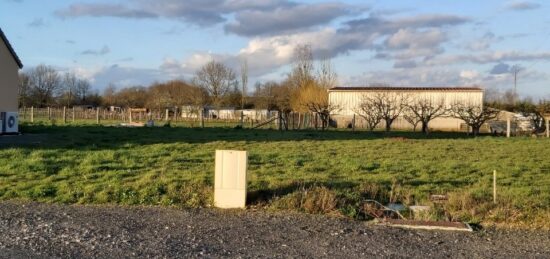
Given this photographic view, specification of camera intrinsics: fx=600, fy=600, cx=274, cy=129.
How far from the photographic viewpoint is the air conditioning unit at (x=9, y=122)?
26.1 m

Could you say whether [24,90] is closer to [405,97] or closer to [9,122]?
[405,97]

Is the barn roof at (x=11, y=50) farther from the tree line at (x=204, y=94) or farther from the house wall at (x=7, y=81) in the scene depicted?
the tree line at (x=204, y=94)

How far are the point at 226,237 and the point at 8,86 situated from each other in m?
23.3

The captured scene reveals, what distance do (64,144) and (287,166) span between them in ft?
30.3

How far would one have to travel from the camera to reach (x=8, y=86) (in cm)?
2769

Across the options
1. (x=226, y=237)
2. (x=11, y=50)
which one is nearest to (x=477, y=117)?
(x=11, y=50)

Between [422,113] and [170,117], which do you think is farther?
[170,117]

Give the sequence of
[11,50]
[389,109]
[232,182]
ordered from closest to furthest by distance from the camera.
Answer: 1. [232,182]
2. [11,50]
3. [389,109]

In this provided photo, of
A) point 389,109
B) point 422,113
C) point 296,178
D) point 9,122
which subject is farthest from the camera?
point 389,109

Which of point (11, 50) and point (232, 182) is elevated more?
point (11, 50)

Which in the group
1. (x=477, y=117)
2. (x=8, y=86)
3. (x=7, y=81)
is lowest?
(x=477, y=117)

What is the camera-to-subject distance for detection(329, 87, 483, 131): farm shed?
62.2 m

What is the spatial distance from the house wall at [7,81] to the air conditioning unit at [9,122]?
461 millimetres

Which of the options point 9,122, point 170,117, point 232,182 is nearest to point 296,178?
point 232,182
